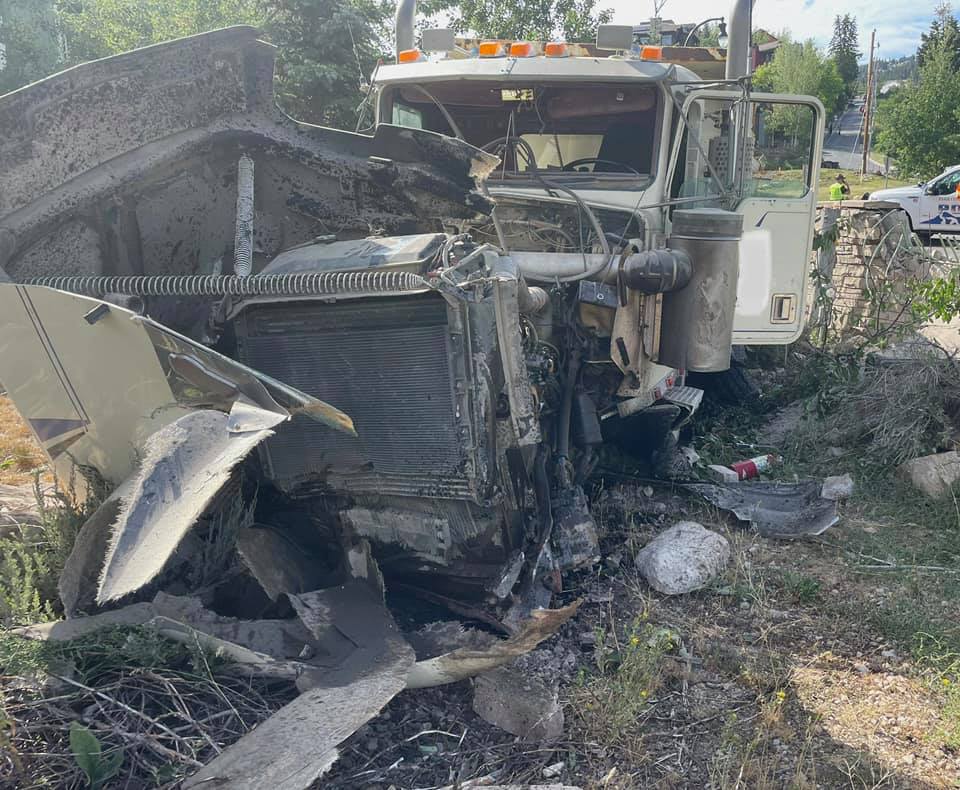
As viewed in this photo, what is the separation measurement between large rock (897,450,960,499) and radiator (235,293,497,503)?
2839 mm

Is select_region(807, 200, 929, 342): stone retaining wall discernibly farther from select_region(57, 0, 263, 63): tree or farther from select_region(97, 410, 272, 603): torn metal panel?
select_region(57, 0, 263, 63): tree

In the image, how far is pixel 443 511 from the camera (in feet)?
9.82

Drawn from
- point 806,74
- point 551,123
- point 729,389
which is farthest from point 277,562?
point 806,74

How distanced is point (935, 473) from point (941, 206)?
43.5 feet

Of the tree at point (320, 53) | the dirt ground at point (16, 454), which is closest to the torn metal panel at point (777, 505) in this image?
the dirt ground at point (16, 454)

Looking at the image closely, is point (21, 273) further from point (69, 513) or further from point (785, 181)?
point (785, 181)

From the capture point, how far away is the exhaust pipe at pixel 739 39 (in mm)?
4496

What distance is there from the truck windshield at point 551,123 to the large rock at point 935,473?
219cm

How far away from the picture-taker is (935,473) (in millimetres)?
4430

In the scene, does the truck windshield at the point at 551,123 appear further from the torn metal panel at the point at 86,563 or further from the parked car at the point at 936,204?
the parked car at the point at 936,204

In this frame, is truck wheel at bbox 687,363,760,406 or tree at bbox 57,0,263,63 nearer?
truck wheel at bbox 687,363,760,406

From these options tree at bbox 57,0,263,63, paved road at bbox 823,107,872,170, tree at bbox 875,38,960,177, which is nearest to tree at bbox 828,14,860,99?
paved road at bbox 823,107,872,170

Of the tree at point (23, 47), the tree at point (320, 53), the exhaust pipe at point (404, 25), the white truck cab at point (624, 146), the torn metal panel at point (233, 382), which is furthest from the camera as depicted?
the tree at point (23, 47)

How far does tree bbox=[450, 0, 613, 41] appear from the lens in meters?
14.3
